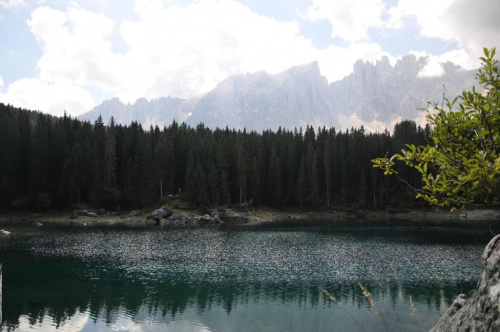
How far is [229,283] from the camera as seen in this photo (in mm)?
33344

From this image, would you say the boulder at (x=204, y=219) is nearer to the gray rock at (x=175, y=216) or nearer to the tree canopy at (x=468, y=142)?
the gray rock at (x=175, y=216)

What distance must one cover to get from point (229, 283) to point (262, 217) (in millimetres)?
74757

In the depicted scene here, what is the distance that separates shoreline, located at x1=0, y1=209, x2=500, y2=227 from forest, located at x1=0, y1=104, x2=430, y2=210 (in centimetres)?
571

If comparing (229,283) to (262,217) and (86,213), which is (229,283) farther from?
(86,213)

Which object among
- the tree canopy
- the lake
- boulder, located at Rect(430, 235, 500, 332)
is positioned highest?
the tree canopy

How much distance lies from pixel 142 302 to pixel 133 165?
9204 centimetres

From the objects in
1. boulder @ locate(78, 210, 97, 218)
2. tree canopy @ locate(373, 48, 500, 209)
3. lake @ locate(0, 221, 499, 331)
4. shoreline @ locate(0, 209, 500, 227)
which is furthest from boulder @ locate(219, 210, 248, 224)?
tree canopy @ locate(373, 48, 500, 209)

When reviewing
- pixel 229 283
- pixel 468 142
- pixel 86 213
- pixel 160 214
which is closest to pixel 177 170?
pixel 160 214

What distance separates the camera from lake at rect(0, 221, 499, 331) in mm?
23953

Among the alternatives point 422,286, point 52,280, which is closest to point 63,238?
point 52,280

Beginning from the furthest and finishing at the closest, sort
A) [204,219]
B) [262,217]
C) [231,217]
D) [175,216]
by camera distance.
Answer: [262,217] → [231,217] → [175,216] → [204,219]

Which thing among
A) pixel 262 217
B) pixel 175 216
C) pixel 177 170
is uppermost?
pixel 177 170

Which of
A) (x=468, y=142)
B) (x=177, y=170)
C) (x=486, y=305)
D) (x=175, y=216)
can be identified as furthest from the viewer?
(x=177, y=170)

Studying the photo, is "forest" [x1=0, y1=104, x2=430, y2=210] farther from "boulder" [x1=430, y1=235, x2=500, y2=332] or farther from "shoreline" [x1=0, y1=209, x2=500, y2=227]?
"boulder" [x1=430, y1=235, x2=500, y2=332]
